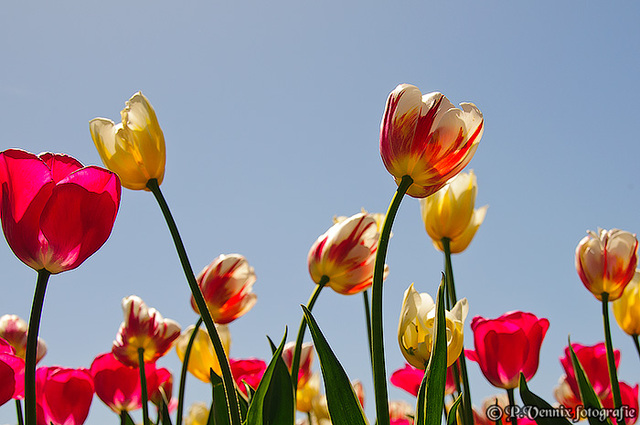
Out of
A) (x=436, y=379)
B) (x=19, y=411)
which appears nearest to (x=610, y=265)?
(x=436, y=379)

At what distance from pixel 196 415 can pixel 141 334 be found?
0.81m

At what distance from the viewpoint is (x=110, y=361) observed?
5.32ft

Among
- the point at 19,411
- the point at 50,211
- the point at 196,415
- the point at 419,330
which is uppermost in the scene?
the point at 50,211

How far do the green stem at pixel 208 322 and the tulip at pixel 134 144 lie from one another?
0.36 feet

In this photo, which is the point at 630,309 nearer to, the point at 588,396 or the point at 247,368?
the point at 588,396

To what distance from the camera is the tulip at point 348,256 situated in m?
1.17

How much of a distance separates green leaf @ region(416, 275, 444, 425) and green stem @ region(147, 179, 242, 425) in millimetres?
221

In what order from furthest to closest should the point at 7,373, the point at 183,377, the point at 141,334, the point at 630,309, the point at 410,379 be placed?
the point at 410,379 < the point at 630,309 < the point at 141,334 < the point at 183,377 < the point at 7,373

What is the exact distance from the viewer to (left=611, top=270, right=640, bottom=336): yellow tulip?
1601mm

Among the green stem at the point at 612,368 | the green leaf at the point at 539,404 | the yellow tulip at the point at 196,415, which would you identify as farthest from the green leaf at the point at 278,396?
the yellow tulip at the point at 196,415

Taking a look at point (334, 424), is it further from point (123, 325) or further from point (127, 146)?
point (123, 325)

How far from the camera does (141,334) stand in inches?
59.6

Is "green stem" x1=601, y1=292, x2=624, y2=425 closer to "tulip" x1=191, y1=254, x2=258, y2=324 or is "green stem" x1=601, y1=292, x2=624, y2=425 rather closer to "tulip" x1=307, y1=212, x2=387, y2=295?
"tulip" x1=307, y1=212, x2=387, y2=295

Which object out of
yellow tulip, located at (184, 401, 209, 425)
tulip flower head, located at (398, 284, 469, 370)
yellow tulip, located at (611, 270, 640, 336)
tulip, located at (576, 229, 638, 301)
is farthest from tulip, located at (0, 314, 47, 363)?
yellow tulip, located at (611, 270, 640, 336)
